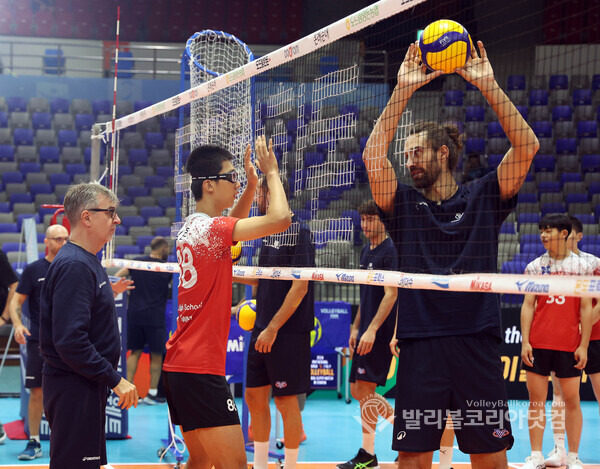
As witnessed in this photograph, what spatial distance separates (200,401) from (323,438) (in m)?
4.45

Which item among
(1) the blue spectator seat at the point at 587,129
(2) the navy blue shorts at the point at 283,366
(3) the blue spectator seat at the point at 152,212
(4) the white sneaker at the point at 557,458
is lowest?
(4) the white sneaker at the point at 557,458

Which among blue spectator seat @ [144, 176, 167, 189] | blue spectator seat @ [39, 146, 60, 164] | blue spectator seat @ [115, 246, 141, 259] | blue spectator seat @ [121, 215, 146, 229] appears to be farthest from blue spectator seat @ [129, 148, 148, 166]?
blue spectator seat @ [115, 246, 141, 259]

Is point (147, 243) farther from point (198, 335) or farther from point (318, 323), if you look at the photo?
point (198, 335)

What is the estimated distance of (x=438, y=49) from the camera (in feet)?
10.5

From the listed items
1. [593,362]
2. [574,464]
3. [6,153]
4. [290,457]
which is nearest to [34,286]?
[290,457]

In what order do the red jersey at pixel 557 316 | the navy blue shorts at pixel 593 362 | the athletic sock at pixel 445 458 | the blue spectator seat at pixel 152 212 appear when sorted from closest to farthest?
the athletic sock at pixel 445 458 < the red jersey at pixel 557 316 < the navy blue shorts at pixel 593 362 < the blue spectator seat at pixel 152 212

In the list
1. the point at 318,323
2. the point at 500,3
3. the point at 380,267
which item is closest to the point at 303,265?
the point at 380,267

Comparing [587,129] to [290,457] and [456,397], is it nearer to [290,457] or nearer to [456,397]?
[290,457]

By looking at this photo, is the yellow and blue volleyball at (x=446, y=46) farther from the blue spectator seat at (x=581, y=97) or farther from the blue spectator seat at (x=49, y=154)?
the blue spectator seat at (x=49, y=154)

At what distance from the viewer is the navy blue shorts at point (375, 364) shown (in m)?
6.07

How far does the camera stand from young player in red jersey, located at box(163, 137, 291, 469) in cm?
317

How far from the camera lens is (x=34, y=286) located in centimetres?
662

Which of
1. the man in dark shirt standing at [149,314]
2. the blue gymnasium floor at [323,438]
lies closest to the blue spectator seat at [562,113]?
the blue gymnasium floor at [323,438]

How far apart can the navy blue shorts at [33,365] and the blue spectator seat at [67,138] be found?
11.0 meters
